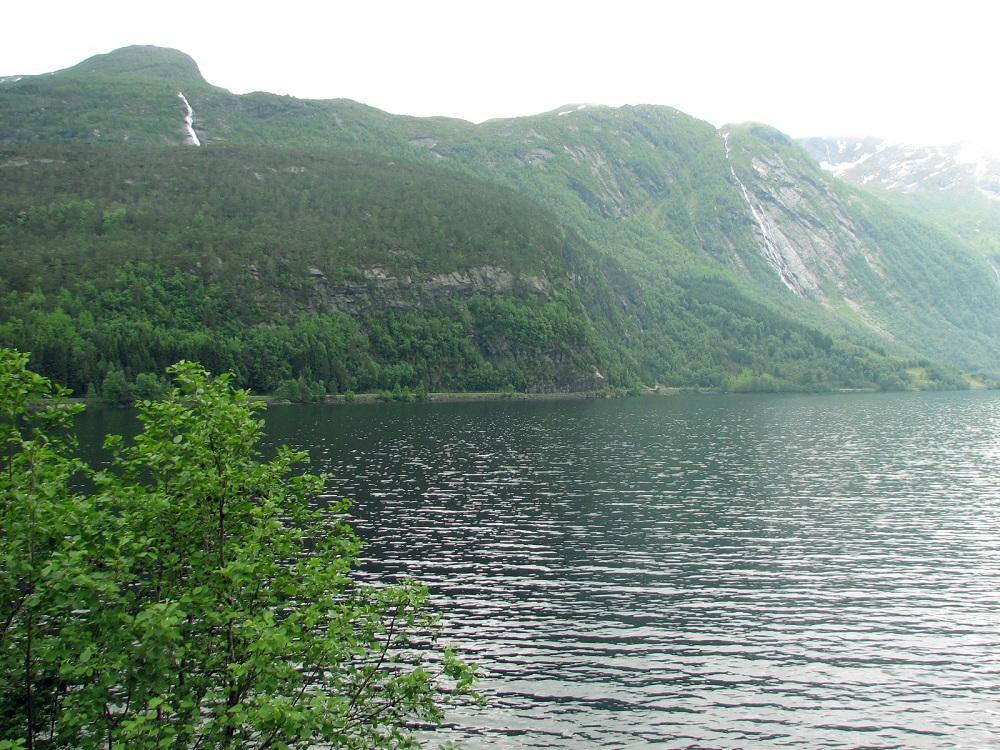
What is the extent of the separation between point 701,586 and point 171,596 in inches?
1305

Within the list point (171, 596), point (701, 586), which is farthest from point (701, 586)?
point (171, 596)

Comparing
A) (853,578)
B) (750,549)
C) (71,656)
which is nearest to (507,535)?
(750,549)

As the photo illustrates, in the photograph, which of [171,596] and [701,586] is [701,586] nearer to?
[701,586]

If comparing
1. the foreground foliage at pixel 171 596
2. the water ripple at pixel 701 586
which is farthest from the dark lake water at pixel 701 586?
the foreground foliage at pixel 171 596

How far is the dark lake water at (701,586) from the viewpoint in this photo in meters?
29.1

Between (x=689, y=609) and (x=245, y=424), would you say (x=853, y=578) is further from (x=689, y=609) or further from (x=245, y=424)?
(x=245, y=424)

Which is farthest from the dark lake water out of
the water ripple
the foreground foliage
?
the foreground foliage

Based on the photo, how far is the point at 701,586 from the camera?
45062 millimetres

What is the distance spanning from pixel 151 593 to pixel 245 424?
4.62 metres

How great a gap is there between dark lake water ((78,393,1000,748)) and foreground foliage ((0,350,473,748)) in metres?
11.5

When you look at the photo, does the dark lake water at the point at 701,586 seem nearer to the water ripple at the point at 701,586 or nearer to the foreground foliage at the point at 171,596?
the water ripple at the point at 701,586

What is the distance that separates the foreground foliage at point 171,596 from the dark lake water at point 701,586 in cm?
1148

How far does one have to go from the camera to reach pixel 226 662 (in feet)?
59.9

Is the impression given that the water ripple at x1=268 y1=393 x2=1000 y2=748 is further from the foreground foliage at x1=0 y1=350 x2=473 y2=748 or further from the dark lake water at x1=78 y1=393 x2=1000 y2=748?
the foreground foliage at x1=0 y1=350 x2=473 y2=748
